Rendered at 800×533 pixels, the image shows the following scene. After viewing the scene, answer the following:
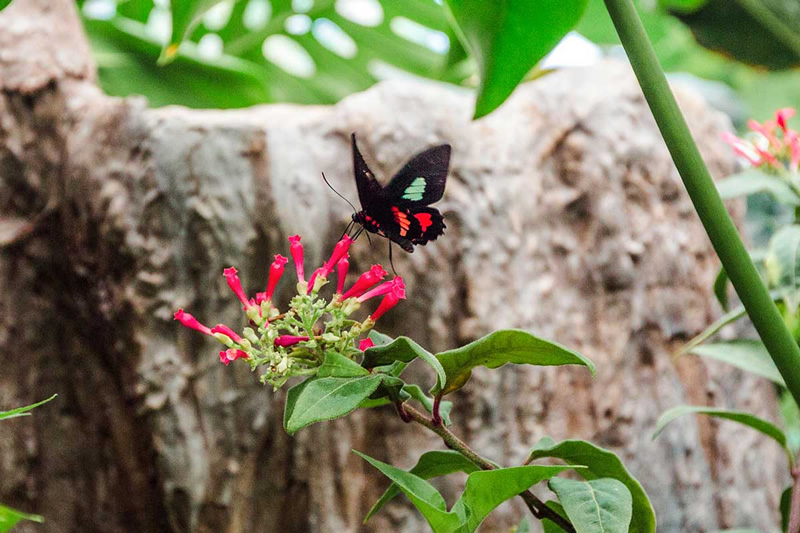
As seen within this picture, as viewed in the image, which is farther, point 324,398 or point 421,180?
point 421,180

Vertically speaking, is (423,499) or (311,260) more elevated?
(423,499)

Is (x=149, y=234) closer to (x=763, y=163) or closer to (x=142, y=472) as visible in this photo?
(x=142, y=472)

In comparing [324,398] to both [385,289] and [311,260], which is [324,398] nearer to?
[385,289]

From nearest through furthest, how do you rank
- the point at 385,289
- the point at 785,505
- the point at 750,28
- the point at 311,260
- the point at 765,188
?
the point at 385,289, the point at 785,505, the point at 765,188, the point at 311,260, the point at 750,28

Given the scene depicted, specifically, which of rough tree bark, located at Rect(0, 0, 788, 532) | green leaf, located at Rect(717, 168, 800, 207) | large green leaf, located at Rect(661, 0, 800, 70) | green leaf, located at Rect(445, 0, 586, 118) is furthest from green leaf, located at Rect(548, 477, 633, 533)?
large green leaf, located at Rect(661, 0, 800, 70)

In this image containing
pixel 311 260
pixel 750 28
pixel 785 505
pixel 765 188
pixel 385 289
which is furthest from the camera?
pixel 750 28

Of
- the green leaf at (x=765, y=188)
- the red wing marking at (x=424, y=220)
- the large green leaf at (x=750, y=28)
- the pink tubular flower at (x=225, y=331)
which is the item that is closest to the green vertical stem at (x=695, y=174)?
the red wing marking at (x=424, y=220)

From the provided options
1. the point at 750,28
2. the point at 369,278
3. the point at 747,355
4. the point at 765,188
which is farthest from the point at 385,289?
the point at 750,28

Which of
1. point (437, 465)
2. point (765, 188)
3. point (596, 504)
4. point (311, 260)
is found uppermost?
point (765, 188)
